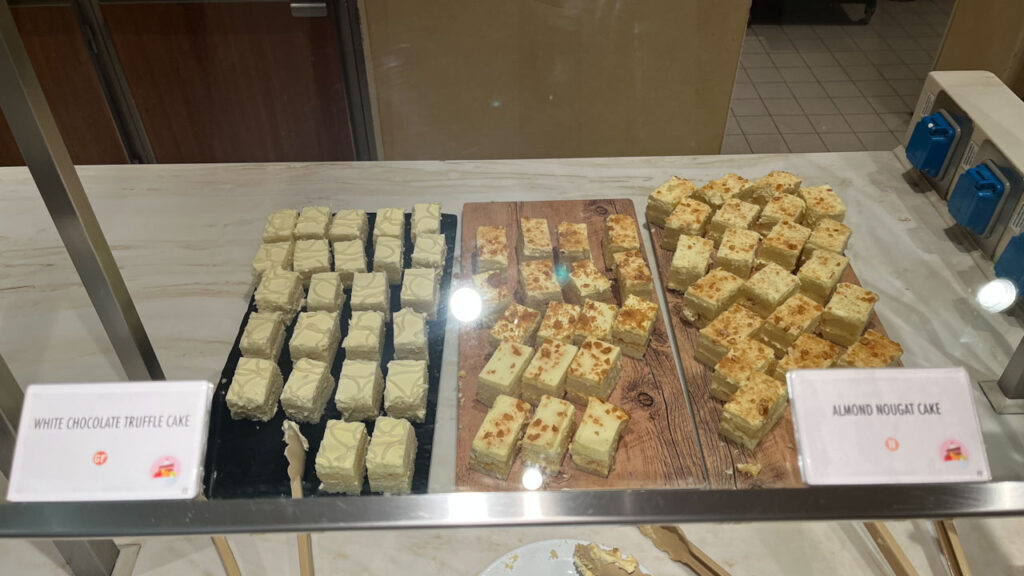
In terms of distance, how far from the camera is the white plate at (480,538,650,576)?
149 cm

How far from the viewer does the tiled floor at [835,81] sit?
391cm

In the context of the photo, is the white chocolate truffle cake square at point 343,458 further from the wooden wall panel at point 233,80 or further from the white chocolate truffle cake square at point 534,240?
the wooden wall panel at point 233,80

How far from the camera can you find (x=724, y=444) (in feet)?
5.56

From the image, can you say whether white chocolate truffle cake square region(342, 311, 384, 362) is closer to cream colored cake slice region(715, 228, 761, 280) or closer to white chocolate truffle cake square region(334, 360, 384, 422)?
white chocolate truffle cake square region(334, 360, 384, 422)

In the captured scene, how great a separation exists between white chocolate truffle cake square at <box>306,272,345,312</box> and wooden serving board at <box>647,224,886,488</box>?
→ 0.94 metres

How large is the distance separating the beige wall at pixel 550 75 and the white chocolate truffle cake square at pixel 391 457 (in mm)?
1925

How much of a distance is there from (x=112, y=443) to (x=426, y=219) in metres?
1.34

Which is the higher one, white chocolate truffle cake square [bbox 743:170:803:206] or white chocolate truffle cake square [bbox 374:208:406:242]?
white chocolate truffle cake square [bbox 743:170:803:206]

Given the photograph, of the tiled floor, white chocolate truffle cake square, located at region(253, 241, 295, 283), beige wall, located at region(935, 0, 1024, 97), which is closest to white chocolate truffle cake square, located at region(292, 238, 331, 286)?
white chocolate truffle cake square, located at region(253, 241, 295, 283)

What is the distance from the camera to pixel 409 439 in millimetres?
1617

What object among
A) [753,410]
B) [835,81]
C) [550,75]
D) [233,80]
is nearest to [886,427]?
[753,410]

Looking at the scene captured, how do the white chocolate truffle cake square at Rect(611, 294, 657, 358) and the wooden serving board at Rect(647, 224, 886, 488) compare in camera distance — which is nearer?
the wooden serving board at Rect(647, 224, 886, 488)

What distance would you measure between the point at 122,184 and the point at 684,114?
7.58 ft

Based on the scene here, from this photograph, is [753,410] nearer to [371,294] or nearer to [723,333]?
[723,333]
